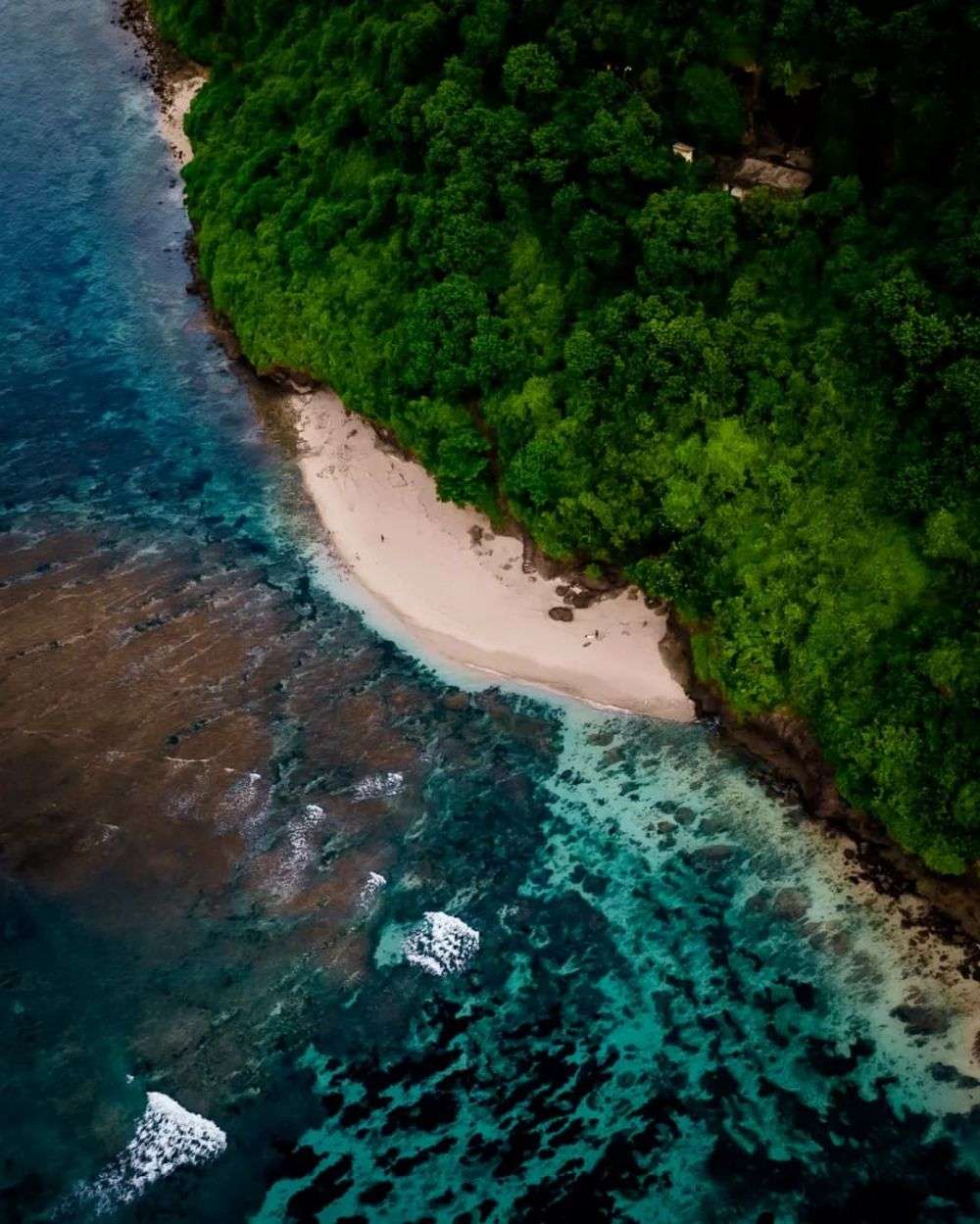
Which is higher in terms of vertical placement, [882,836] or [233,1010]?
[882,836]

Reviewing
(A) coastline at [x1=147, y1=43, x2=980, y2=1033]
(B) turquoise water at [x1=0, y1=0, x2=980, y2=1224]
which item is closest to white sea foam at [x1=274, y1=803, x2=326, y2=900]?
(B) turquoise water at [x1=0, y1=0, x2=980, y2=1224]

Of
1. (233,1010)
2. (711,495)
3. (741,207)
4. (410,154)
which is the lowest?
(233,1010)

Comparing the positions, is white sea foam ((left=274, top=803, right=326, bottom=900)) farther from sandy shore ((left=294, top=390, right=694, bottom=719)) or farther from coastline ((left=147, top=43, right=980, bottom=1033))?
coastline ((left=147, top=43, right=980, bottom=1033))

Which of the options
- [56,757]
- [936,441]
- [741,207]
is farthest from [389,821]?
[741,207]

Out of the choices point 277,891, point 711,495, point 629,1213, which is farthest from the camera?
point 711,495

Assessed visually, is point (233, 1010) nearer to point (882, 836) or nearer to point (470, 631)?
point (470, 631)
